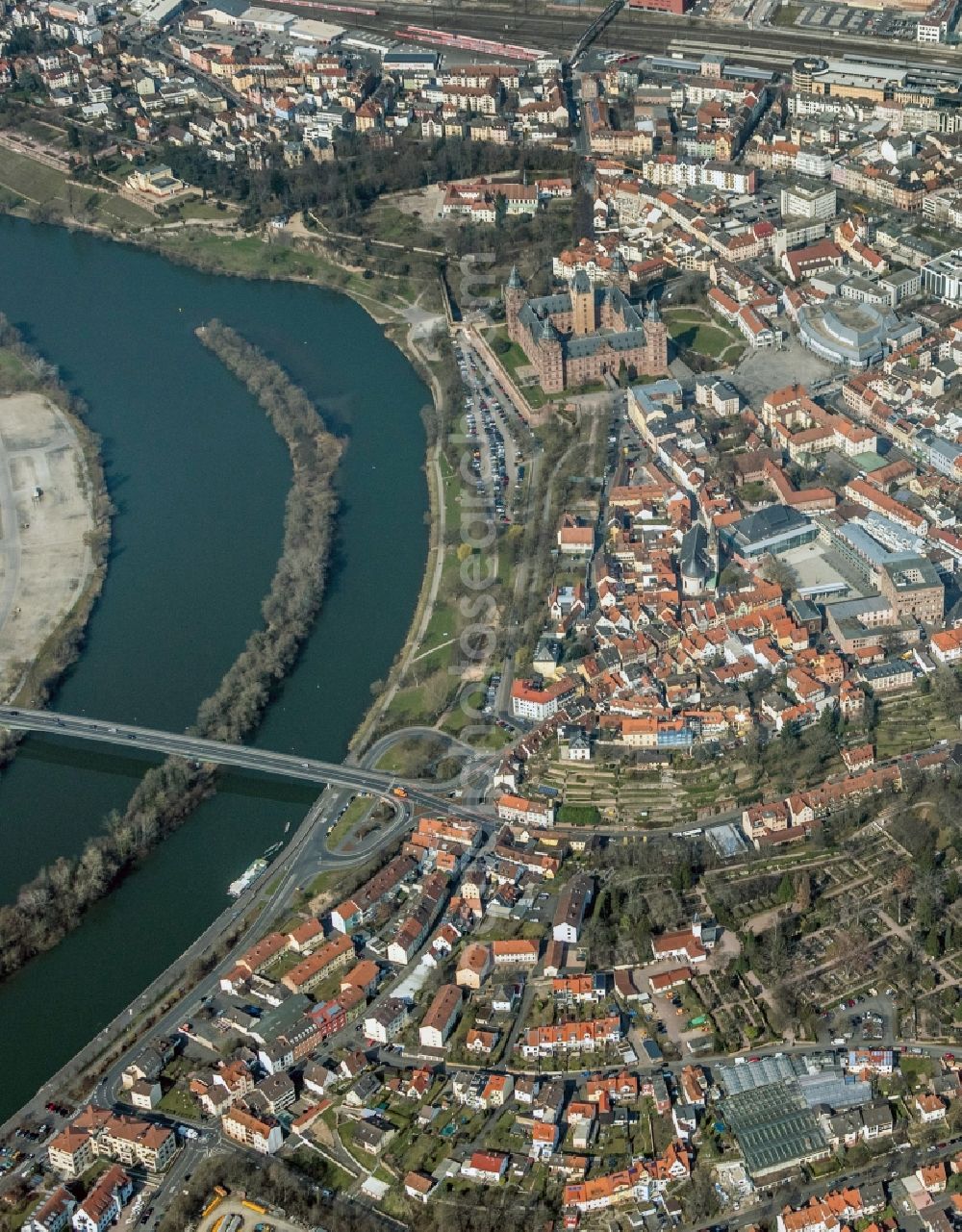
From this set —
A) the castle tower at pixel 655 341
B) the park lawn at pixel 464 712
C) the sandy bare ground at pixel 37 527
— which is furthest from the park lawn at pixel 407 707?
the castle tower at pixel 655 341

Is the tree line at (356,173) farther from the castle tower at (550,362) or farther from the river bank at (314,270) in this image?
the castle tower at (550,362)

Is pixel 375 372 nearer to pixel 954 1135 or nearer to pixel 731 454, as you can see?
pixel 731 454

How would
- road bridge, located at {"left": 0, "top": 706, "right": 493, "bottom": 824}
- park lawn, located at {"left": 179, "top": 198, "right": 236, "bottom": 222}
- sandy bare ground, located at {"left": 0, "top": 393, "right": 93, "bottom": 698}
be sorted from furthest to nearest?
park lawn, located at {"left": 179, "top": 198, "right": 236, "bottom": 222}
sandy bare ground, located at {"left": 0, "top": 393, "right": 93, "bottom": 698}
road bridge, located at {"left": 0, "top": 706, "right": 493, "bottom": 824}

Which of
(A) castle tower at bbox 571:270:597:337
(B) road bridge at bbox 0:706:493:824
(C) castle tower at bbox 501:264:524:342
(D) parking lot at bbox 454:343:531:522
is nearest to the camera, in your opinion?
(B) road bridge at bbox 0:706:493:824

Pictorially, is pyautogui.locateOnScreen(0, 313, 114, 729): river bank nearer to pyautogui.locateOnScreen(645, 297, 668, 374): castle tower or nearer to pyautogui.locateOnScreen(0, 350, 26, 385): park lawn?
pyautogui.locateOnScreen(0, 350, 26, 385): park lawn

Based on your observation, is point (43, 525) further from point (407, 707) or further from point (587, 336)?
point (587, 336)

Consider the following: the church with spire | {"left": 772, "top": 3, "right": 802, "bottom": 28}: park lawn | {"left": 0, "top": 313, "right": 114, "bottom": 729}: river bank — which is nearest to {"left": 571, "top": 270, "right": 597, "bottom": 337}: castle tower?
the church with spire
